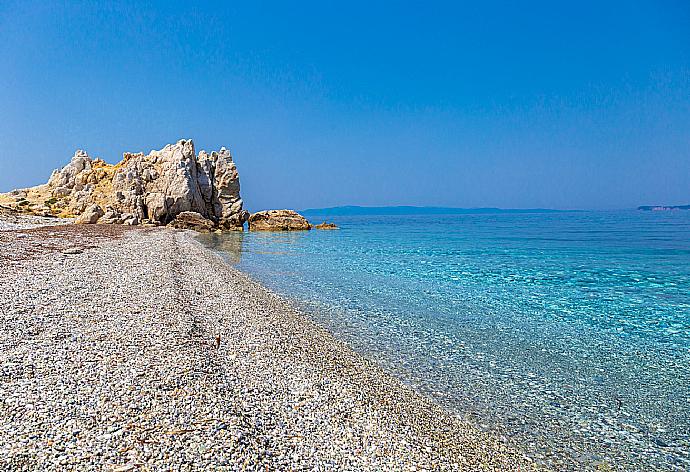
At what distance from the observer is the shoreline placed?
526 centimetres

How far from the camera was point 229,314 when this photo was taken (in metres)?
12.8

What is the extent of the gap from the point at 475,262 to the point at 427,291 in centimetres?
1204

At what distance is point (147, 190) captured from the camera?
67.6 meters

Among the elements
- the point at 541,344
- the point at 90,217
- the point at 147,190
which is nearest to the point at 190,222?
the point at 147,190

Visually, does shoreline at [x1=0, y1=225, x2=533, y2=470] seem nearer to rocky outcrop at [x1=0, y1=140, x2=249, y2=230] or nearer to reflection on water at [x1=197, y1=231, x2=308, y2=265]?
reflection on water at [x1=197, y1=231, x2=308, y2=265]

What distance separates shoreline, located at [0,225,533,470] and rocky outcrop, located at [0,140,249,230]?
55876 millimetres

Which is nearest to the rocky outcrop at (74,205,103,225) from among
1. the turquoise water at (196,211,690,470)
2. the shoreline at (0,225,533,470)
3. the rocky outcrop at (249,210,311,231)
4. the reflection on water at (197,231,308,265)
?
the reflection on water at (197,231,308,265)

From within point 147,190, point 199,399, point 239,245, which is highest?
point 147,190

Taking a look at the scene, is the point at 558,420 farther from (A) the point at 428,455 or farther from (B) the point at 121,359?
(B) the point at 121,359

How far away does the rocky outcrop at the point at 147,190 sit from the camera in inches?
2569

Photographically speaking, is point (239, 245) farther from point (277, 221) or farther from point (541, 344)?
point (541, 344)

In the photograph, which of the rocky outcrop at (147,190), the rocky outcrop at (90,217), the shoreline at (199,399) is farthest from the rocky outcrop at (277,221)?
the shoreline at (199,399)

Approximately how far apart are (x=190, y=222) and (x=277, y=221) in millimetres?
16424

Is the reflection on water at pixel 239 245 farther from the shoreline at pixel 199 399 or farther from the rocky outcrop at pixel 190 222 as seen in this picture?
the shoreline at pixel 199 399
